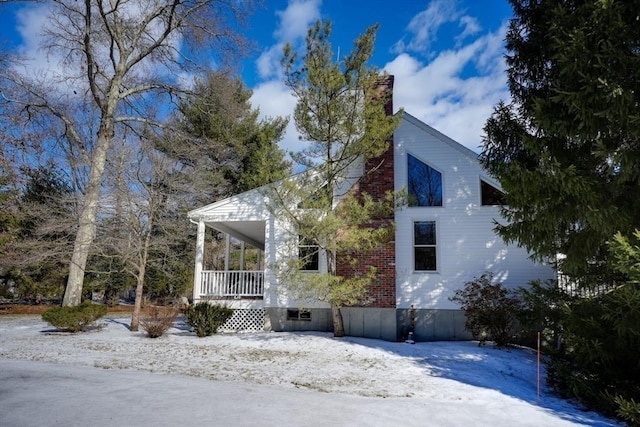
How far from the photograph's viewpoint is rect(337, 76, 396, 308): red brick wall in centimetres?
1270

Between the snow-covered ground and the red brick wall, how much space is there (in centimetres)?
160

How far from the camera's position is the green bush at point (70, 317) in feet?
42.6

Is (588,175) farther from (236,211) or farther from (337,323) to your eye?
(236,211)

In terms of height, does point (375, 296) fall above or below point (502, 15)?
below

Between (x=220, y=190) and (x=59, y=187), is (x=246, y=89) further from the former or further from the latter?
(x=59, y=187)

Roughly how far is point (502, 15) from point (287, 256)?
28.9ft

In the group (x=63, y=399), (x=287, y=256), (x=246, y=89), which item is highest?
(x=246, y=89)

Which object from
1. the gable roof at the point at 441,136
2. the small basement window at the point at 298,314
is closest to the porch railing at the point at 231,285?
the small basement window at the point at 298,314

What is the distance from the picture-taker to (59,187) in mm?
22156

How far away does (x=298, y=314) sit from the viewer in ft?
44.6

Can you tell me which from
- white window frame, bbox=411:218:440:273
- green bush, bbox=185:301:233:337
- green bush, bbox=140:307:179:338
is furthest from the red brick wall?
green bush, bbox=140:307:179:338

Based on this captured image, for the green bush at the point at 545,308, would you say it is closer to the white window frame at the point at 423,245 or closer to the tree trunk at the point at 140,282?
the white window frame at the point at 423,245

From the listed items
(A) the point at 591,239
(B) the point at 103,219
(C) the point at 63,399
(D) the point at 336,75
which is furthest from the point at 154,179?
(A) the point at 591,239

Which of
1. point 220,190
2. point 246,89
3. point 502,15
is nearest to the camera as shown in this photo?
point 502,15
